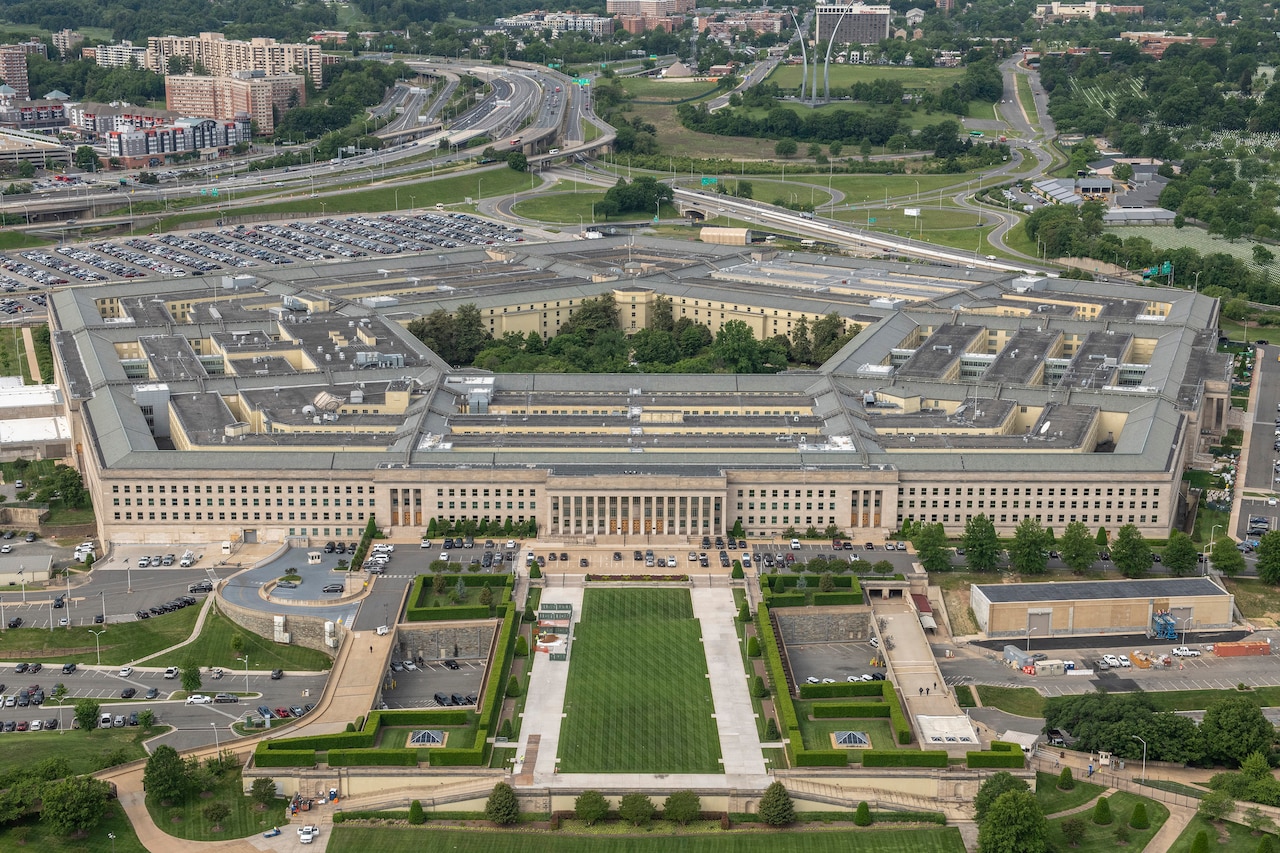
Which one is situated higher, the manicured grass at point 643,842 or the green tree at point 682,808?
the green tree at point 682,808

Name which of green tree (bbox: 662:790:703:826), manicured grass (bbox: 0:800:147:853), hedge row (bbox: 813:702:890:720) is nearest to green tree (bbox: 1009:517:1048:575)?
hedge row (bbox: 813:702:890:720)

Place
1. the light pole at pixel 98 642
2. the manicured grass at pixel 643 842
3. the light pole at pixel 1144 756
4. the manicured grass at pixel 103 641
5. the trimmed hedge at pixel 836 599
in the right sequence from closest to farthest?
the manicured grass at pixel 643 842 → the light pole at pixel 1144 756 → the light pole at pixel 98 642 → the manicured grass at pixel 103 641 → the trimmed hedge at pixel 836 599

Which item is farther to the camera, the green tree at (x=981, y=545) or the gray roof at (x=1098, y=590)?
the green tree at (x=981, y=545)

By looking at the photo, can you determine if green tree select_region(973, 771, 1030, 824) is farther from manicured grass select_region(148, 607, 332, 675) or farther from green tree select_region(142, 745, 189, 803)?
manicured grass select_region(148, 607, 332, 675)

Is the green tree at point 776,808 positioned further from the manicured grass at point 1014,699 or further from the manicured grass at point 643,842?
the manicured grass at point 1014,699

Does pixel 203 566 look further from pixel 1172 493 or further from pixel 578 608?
pixel 1172 493

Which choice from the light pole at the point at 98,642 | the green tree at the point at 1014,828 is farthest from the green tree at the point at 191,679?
the green tree at the point at 1014,828
